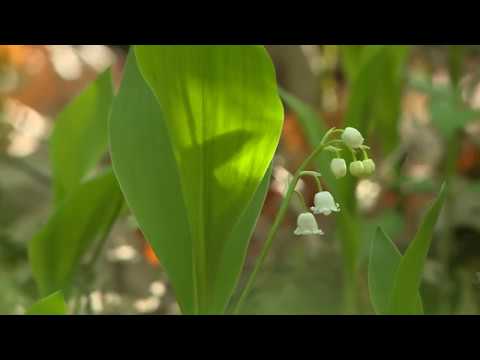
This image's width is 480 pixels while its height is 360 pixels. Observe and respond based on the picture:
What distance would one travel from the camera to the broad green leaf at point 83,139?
109 cm

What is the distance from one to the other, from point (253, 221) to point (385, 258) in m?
0.13

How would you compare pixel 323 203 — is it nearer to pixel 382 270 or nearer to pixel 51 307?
pixel 382 270

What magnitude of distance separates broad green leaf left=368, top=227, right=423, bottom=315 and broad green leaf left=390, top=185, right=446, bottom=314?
3 cm

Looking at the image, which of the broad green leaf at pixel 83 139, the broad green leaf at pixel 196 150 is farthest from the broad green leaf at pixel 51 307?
the broad green leaf at pixel 83 139

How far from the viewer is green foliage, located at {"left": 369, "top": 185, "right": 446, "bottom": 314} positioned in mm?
732

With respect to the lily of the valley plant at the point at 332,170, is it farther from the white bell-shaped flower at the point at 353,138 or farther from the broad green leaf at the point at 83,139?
the broad green leaf at the point at 83,139

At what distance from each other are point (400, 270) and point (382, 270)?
7cm

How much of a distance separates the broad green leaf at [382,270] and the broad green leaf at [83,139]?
1.35 ft

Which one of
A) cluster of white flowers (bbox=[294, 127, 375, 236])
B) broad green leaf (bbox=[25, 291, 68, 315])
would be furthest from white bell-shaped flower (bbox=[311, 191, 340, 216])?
broad green leaf (bbox=[25, 291, 68, 315])

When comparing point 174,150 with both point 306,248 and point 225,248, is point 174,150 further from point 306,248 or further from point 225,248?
point 306,248

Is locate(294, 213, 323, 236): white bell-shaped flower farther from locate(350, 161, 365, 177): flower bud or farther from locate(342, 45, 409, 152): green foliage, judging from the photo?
locate(342, 45, 409, 152): green foliage

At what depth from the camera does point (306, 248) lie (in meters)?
2.04

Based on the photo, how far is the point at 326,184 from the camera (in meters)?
1.28

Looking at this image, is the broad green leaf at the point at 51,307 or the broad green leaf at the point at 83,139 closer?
the broad green leaf at the point at 51,307
